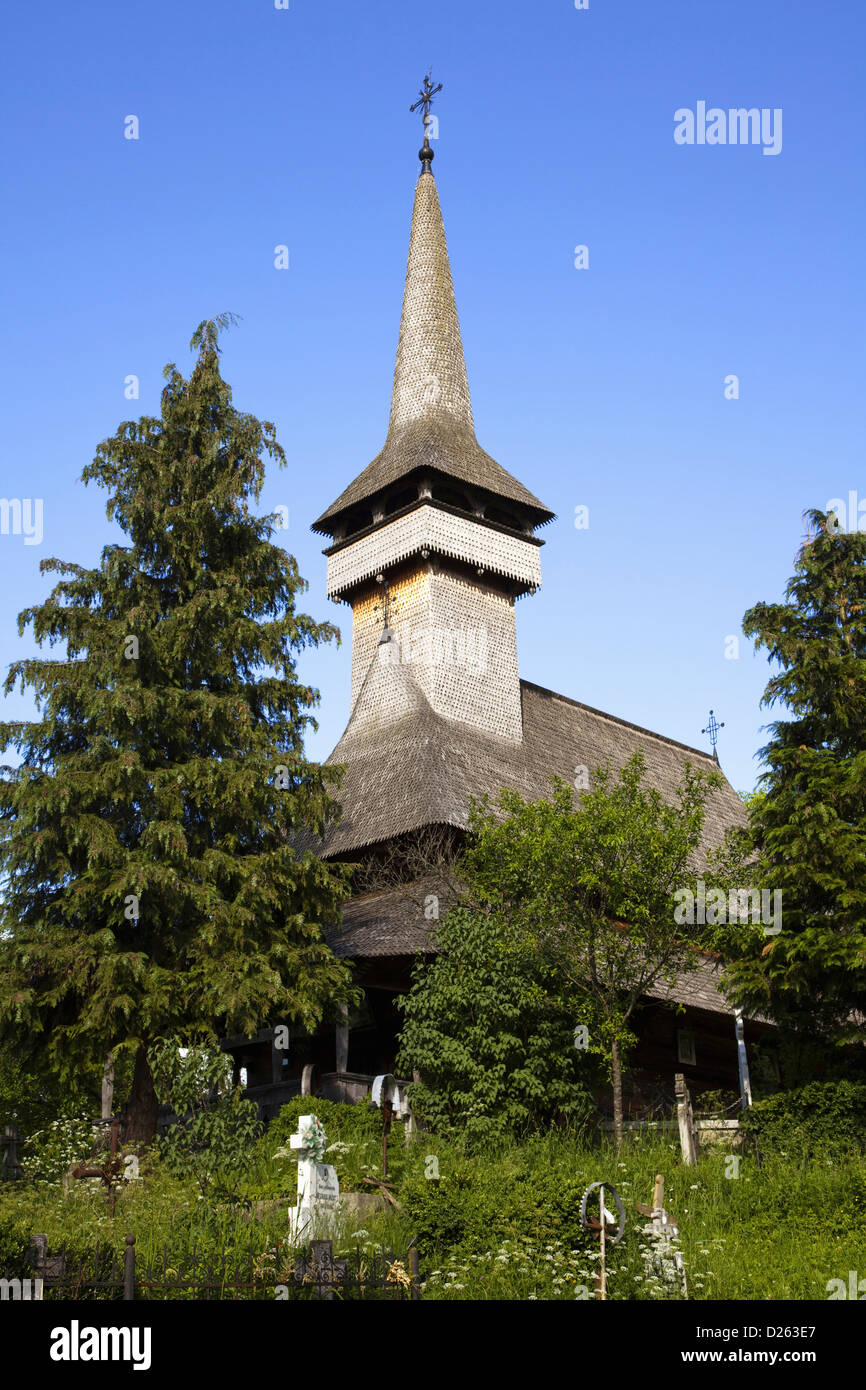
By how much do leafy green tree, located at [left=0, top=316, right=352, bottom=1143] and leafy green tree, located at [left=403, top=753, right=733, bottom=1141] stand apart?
209 centimetres

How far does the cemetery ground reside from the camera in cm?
1140

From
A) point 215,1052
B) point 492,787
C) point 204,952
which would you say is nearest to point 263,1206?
point 215,1052

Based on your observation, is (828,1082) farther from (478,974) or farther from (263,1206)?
(263,1206)

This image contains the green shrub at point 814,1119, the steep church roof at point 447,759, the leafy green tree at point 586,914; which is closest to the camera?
the green shrub at point 814,1119

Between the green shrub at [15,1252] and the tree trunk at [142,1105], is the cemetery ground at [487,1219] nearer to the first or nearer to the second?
the green shrub at [15,1252]

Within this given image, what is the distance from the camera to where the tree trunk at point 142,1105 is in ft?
59.8

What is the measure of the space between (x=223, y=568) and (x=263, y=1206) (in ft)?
33.4

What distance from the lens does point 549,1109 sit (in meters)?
18.1

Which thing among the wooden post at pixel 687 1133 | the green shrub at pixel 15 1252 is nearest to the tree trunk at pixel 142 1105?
the green shrub at pixel 15 1252

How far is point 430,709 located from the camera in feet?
94.6

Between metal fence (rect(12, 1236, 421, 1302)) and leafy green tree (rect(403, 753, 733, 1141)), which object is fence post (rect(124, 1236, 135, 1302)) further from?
leafy green tree (rect(403, 753, 733, 1141))

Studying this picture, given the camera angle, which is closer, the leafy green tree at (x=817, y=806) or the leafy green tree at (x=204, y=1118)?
the leafy green tree at (x=204, y=1118)

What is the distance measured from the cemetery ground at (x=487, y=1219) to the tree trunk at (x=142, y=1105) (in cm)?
90

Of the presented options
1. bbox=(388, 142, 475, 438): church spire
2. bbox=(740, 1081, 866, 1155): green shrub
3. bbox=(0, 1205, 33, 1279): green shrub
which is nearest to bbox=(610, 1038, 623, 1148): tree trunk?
bbox=(740, 1081, 866, 1155): green shrub
